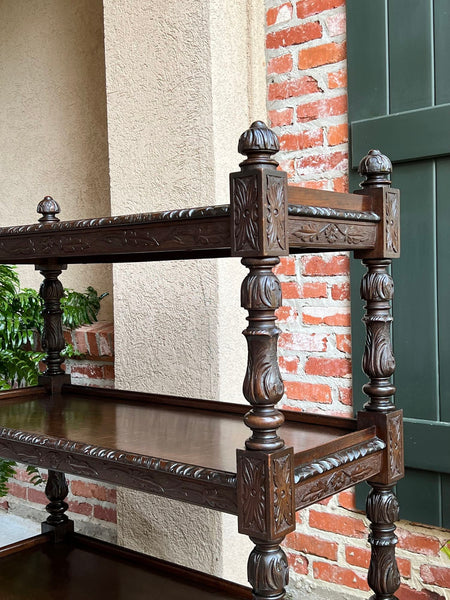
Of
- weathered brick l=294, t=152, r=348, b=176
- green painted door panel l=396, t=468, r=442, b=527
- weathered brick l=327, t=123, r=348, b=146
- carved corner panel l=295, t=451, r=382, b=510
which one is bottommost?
green painted door panel l=396, t=468, r=442, b=527

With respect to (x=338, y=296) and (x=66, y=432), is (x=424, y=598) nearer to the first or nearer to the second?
(x=338, y=296)

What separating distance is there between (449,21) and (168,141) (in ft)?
2.87

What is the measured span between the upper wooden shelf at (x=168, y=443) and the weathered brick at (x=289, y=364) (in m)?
0.52

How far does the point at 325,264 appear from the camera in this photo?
2.18 meters

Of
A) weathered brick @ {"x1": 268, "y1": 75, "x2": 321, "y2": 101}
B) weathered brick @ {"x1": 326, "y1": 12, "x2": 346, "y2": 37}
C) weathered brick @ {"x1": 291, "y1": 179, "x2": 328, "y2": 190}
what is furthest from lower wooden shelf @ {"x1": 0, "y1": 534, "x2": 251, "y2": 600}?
weathered brick @ {"x1": 326, "y1": 12, "x2": 346, "y2": 37}

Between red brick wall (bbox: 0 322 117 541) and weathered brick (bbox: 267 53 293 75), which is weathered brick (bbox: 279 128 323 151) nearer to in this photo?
weathered brick (bbox: 267 53 293 75)

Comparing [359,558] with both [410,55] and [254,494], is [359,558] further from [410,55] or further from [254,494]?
[410,55]

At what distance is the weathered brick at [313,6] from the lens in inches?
83.5

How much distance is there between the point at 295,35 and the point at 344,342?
3.17 ft

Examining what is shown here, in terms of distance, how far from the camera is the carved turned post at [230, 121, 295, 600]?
110 centimetres

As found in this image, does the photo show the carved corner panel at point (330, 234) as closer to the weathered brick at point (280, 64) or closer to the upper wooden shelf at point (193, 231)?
the upper wooden shelf at point (193, 231)

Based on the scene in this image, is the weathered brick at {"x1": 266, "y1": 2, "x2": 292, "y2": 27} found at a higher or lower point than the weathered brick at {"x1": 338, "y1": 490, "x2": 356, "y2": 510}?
higher

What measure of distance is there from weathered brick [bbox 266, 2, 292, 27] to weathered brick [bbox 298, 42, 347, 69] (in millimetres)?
130

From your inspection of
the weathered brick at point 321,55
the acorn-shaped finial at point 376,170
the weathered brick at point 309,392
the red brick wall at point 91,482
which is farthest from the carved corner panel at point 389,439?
the red brick wall at point 91,482
